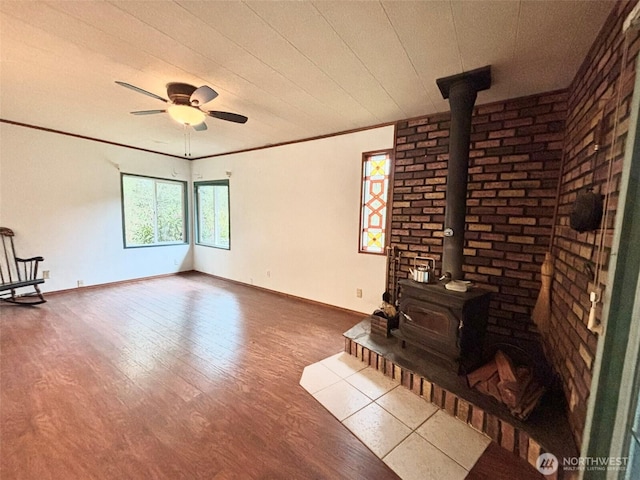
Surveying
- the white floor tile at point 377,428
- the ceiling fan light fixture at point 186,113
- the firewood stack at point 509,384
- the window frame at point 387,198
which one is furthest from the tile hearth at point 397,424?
the ceiling fan light fixture at point 186,113

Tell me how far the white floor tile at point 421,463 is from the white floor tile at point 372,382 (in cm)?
47

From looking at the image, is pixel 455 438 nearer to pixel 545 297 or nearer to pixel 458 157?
pixel 545 297

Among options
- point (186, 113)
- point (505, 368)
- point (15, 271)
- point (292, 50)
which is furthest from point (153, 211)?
point (505, 368)

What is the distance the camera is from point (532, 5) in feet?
4.71

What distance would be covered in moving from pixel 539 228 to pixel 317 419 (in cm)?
248

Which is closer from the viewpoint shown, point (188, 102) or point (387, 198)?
point (188, 102)

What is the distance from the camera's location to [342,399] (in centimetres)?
205

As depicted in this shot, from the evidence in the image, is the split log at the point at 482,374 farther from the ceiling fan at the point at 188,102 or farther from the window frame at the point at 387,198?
the ceiling fan at the point at 188,102

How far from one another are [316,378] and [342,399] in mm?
318

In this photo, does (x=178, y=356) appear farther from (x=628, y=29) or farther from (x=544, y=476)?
(x=628, y=29)

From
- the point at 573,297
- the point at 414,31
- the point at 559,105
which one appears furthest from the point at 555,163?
the point at 414,31

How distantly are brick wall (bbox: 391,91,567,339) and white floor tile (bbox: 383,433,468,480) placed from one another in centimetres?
153

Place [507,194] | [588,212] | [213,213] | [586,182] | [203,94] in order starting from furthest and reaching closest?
[213,213], [507,194], [203,94], [586,182], [588,212]

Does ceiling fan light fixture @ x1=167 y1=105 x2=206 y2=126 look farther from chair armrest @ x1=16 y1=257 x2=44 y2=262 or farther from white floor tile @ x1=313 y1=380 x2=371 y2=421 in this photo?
chair armrest @ x1=16 y1=257 x2=44 y2=262
